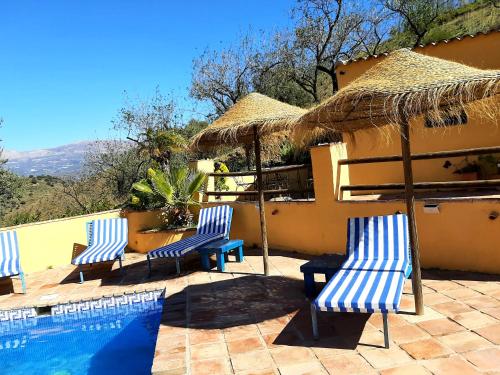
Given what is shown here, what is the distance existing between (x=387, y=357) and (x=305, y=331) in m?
1.11

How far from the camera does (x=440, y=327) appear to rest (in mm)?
4688

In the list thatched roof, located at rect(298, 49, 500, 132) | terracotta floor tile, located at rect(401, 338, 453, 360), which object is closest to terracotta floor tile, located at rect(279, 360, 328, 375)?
terracotta floor tile, located at rect(401, 338, 453, 360)

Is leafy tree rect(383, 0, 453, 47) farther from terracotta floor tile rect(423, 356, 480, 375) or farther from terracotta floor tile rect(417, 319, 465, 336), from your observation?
terracotta floor tile rect(423, 356, 480, 375)

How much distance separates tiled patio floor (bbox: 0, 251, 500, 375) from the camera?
410cm

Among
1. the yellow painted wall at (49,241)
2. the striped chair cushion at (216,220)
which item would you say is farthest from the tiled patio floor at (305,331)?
the yellow painted wall at (49,241)

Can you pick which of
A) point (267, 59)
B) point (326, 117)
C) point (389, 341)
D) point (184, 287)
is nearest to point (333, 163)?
point (326, 117)

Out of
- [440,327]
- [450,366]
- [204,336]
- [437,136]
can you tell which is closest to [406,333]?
[440,327]

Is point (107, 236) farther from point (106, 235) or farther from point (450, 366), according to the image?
point (450, 366)

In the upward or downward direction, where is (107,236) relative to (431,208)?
downward

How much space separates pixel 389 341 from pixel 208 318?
2.47 metres

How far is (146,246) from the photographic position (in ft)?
36.7

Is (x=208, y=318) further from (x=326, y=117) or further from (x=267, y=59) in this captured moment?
(x=267, y=59)

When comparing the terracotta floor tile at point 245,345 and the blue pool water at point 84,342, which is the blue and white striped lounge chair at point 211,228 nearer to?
the blue pool water at point 84,342

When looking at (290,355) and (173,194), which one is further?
(173,194)
